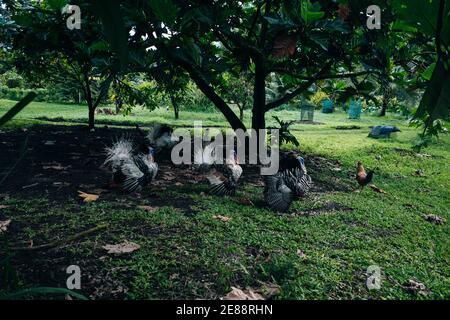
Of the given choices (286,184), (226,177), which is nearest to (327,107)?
(226,177)

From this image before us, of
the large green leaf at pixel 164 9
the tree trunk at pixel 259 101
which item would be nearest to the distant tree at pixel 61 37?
the large green leaf at pixel 164 9

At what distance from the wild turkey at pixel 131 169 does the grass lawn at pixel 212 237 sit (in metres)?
0.13

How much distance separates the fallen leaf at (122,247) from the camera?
201 centimetres

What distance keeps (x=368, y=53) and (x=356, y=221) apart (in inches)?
56.3

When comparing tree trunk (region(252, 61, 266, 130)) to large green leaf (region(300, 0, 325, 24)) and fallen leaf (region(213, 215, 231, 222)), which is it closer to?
fallen leaf (region(213, 215, 231, 222))

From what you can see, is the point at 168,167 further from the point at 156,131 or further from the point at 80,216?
the point at 80,216

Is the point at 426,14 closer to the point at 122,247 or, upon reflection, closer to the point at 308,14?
the point at 308,14

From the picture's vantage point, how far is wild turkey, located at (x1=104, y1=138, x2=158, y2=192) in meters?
3.11

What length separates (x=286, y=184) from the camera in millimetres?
3086

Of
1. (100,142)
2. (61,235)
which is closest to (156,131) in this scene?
(100,142)

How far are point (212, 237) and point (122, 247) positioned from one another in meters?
0.60

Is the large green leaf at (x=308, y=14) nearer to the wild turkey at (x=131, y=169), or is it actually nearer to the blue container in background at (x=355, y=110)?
the wild turkey at (x=131, y=169)

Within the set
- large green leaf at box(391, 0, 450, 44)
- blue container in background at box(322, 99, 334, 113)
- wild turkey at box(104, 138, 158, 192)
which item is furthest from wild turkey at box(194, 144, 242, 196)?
blue container in background at box(322, 99, 334, 113)

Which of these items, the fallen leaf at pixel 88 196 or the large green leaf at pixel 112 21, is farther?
the fallen leaf at pixel 88 196
